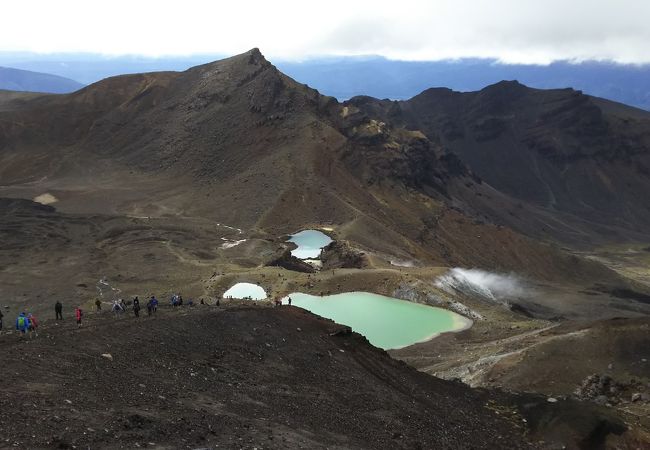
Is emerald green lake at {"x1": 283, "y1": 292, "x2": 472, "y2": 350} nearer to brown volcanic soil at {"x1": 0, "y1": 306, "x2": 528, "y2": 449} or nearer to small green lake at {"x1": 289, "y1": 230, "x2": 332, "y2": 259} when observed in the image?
brown volcanic soil at {"x1": 0, "y1": 306, "x2": 528, "y2": 449}

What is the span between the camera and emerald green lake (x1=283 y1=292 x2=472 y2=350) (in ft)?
190

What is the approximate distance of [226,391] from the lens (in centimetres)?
2612

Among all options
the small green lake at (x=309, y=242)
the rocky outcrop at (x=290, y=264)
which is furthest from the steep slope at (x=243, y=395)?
the small green lake at (x=309, y=242)

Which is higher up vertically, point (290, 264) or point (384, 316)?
point (384, 316)

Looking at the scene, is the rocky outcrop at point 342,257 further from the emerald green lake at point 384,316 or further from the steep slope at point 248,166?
the emerald green lake at point 384,316

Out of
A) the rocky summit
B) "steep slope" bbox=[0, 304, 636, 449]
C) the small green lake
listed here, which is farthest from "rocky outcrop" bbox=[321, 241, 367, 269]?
"steep slope" bbox=[0, 304, 636, 449]

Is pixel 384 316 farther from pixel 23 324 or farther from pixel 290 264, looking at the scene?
pixel 23 324

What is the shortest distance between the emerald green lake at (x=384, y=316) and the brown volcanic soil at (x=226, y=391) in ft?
66.6

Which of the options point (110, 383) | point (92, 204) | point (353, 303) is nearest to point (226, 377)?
point (110, 383)

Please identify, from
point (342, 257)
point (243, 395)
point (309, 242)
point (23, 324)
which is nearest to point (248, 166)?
point (309, 242)

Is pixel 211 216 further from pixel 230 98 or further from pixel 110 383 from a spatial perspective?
pixel 110 383

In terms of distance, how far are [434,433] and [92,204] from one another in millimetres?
97766

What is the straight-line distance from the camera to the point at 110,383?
23.4m

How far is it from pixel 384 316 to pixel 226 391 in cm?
3784
